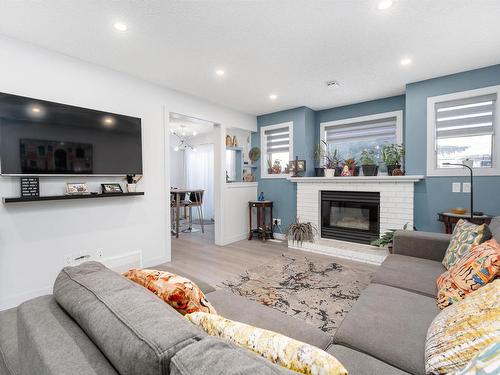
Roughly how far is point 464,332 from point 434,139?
322 cm

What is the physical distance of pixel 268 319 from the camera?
1.22m

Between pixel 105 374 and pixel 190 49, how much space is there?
8.65 feet

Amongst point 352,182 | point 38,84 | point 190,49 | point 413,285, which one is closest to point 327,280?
point 413,285

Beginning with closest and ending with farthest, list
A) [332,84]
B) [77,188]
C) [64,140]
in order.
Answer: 1. [64,140]
2. [77,188]
3. [332,84]

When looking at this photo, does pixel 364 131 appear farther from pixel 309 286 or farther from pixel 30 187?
pixel 30 187

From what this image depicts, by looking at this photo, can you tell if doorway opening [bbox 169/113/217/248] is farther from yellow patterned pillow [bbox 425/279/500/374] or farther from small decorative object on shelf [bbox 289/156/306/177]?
yellow patterned pillow [bbox 425/279/500/374]

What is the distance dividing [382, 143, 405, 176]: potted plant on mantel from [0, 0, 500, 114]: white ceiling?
3.08ft

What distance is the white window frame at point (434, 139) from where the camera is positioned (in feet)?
9.62

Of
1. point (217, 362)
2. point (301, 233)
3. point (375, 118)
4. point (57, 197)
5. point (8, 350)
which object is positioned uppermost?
point (375, 118)

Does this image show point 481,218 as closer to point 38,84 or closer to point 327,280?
point 327,280

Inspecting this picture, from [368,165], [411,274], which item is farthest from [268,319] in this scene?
[368,165]

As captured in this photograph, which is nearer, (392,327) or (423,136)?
(392,327)

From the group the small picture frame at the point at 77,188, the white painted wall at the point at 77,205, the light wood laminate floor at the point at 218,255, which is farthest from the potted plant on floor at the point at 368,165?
the small picture frame at the point at 77,188

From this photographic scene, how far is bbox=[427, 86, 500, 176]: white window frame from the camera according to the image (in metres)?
2.93
